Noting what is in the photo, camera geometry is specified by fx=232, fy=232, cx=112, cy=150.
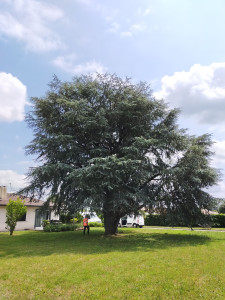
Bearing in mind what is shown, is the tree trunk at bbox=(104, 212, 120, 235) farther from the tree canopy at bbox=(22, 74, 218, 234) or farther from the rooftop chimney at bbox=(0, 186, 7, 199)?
the rooftop chimney at bbox=(0, 186, 7, 199)

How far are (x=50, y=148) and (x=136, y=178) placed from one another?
6.09 m

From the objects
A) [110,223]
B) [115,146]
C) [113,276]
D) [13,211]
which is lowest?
[113,276]

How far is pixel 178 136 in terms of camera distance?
50.5ft

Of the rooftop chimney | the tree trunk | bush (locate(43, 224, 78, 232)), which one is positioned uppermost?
the rooftop chimney

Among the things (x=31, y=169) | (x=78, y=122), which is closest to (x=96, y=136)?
(x=78, y=122)

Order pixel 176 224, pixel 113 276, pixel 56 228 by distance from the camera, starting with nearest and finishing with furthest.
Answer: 1. pixel 113 276
2. pixel 176 224
3. pixel 56 228

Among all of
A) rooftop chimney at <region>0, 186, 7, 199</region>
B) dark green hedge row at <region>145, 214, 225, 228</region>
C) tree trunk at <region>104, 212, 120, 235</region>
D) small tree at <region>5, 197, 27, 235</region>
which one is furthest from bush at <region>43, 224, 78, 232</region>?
dark green hedge row at <region>145, 214, 225, 228</region>

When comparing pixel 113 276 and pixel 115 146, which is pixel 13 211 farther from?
pixel 113 276

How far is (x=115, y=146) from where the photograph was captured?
56.7 ft

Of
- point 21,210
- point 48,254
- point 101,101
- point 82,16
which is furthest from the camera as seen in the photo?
point 21,210

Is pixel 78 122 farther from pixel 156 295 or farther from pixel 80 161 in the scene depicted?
pixel 156 295

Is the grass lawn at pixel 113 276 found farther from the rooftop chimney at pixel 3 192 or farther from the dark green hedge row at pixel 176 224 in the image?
the rooftop chimney at pixel 3 192

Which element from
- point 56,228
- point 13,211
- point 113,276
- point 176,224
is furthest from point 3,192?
point 113,276

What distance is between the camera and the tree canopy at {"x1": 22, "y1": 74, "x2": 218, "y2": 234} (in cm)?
1442
